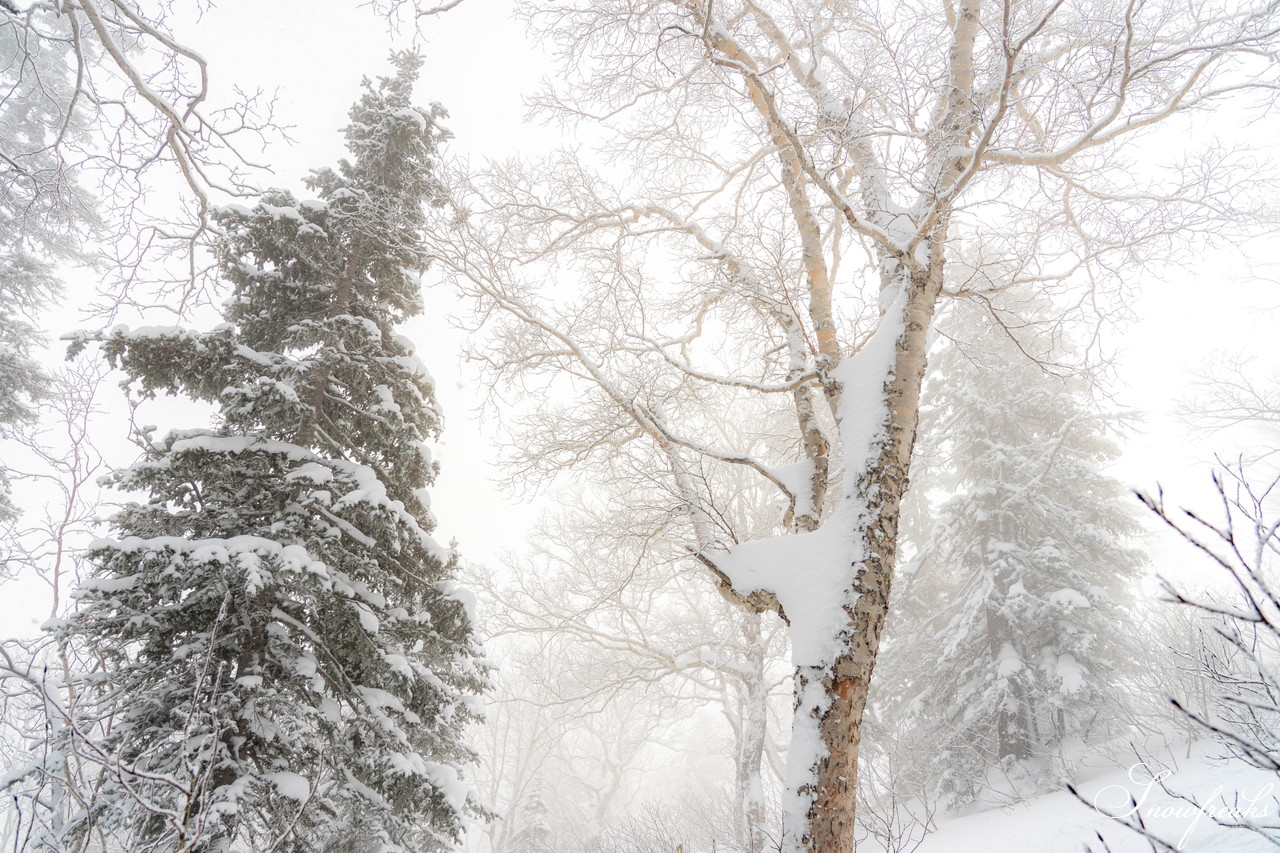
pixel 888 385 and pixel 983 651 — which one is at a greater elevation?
pixel 888 385

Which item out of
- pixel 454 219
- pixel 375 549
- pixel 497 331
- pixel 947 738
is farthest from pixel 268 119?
pixel 947 738

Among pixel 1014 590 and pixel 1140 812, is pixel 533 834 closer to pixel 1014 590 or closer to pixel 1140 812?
pixel 1014 590

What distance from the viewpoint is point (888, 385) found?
3.96 m

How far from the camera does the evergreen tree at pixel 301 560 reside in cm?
433

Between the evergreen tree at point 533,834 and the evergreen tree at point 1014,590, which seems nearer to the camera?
the evergreen tree at point 1014,590

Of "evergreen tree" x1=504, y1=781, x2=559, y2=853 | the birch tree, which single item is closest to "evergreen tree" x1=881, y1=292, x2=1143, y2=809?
the birch tree

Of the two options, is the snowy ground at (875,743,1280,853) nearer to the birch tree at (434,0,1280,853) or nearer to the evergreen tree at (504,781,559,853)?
the birch tree at (434,0,1280,853)

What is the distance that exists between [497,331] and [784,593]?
380 centimetres

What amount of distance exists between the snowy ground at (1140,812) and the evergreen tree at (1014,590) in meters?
0.99

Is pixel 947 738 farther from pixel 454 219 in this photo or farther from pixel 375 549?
pixel 454 219

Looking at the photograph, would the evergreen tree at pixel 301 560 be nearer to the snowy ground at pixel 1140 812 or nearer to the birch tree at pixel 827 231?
the birch tree at pixel 827 231

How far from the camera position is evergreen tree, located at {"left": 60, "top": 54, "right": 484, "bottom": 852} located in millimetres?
4332

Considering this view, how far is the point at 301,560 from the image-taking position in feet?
14.5

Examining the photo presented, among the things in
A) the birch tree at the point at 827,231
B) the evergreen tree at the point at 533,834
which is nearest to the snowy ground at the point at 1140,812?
the birch tree at the point at 827,231
